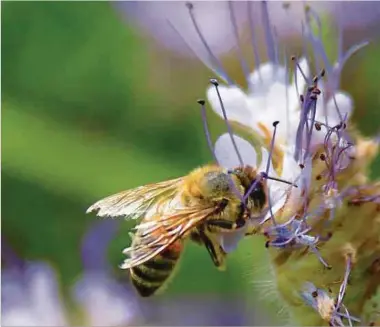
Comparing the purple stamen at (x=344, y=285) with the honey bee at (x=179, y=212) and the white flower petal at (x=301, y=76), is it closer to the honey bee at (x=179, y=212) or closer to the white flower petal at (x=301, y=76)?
the honey bee at (x=179, y=212)

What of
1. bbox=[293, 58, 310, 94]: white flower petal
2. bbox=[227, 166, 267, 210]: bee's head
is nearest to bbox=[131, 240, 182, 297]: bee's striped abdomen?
bbox=[227, 166, 267, 210]: bee's head

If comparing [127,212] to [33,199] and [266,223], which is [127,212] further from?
[33,199]

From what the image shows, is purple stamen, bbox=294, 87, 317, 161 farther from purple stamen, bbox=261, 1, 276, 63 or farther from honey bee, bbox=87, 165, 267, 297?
purple stamen, bbox=261, 1, 276, 63

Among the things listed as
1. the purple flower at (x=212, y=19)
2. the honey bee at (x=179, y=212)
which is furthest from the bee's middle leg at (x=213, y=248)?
the purple flower at (x=212, y=19)

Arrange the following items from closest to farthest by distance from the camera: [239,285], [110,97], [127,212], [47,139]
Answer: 1. [127,212]
2. [239,285]
3. [47,139]
4. [110,97]

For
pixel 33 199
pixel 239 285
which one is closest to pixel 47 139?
pixel 33 199

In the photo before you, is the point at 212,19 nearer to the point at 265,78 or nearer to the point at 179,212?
the point at 265,78
